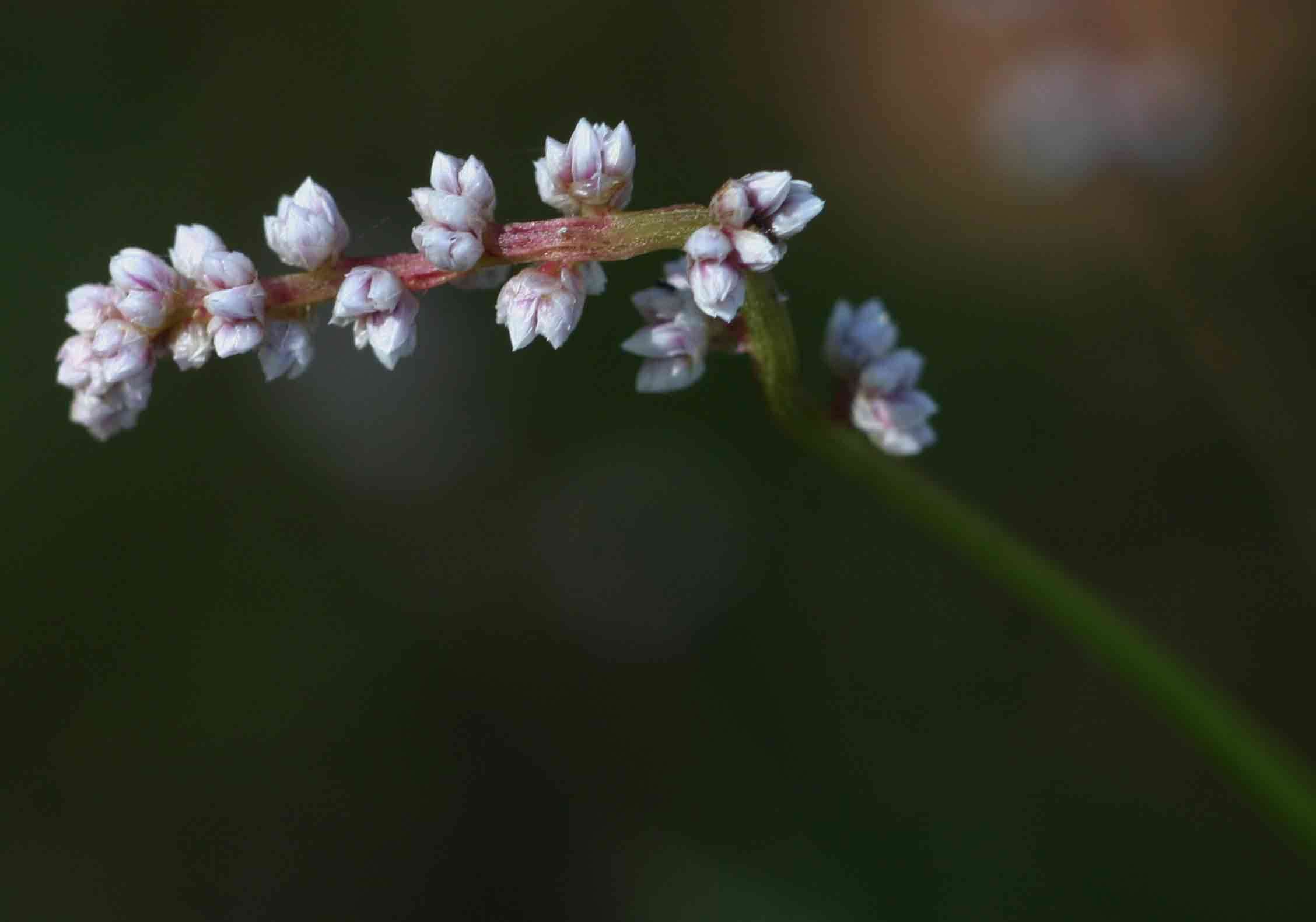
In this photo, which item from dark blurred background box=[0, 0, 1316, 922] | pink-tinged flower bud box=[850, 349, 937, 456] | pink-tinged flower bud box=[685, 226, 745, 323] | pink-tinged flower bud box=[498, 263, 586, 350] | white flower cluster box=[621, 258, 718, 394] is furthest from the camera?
dark blurred background box=[0, 0, 1316, 922]

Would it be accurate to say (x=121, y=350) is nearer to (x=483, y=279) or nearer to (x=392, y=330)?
(x=392, y=330)

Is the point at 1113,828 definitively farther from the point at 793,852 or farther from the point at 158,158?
the point at 158,158

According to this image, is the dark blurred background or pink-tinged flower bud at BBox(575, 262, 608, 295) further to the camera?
the dark blurred background

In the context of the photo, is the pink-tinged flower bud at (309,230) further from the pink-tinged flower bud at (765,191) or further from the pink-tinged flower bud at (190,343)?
the pink-tinged flower bud at (765,191)

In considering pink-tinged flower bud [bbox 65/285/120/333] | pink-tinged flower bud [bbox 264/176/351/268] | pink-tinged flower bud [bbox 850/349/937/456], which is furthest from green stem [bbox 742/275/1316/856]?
pink-tinged flower bud [bbox 65/285/120/333]

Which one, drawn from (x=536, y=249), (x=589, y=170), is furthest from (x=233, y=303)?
(x=589, y=170)

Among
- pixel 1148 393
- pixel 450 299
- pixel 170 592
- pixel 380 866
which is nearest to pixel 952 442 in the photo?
pixel 1148 393

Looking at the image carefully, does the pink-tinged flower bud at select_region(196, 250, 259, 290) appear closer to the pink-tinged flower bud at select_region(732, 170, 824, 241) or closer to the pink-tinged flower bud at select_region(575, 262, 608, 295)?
the pink-tinged flower bud at select_region(575, 262, 608, 295)
